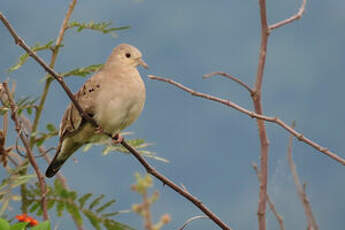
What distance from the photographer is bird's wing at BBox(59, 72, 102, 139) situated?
274 cm

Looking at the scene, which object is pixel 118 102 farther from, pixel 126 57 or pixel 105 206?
pixel 105 206

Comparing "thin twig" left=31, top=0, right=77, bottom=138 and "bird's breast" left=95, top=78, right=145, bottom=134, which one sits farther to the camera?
"thin twig" left=31, top=0, right=77, bottom=138

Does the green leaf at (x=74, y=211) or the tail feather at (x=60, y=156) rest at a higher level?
the tail feather at (x=60, y=156)

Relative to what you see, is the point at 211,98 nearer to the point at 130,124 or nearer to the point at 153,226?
the point at 153,226

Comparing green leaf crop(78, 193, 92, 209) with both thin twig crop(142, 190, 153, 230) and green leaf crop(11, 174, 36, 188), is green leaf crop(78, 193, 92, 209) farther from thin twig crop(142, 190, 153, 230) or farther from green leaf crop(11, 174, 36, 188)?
thin twig crop(142, 190, 153, 230)

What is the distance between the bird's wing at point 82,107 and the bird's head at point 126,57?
0.44 feet

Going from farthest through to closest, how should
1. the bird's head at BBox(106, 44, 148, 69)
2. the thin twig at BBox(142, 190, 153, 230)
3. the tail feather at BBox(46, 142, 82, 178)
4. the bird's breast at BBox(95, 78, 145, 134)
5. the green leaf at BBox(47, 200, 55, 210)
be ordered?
the green leaf at BBox(47, 200, 55, 210) → the tail feather at BBox(46, 142, 82, 178) → the bird's head at BBox(106, 44, 148, 69) → the bird's breast at BBox(95, 78, 145, 134) → the thin twig at BBox(142, 190, 153, 230)

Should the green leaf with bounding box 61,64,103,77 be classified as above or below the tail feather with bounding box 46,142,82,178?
above

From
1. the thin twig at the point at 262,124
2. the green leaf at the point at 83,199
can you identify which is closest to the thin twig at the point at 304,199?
the thin twig at the point at 262,124

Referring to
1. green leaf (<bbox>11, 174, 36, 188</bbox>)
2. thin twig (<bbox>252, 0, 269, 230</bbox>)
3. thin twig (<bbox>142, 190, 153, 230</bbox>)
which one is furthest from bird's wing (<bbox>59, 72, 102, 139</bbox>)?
thin twig (<bbox>142, 190, 153, 230</bbox>)

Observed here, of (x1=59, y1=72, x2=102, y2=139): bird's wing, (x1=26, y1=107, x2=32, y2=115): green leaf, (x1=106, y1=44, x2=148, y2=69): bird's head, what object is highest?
(x1=106, y1=44, x2=148, y2=69): bird's head

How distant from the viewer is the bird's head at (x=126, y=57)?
Result: 283 cm

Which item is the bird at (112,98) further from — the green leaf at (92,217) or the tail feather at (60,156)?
the green leaf at (92,217)

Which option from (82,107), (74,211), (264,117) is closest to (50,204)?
(74,211)
